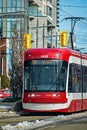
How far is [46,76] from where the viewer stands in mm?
29609

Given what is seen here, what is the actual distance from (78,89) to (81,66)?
1.59 meters

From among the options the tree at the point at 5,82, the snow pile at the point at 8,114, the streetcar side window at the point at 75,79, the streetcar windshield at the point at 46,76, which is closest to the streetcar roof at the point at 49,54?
the streetcar windshield at the point at 46,76

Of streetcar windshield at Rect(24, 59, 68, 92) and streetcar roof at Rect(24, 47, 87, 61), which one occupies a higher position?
streetcar roof at Rect(24, 47, 87, 61)

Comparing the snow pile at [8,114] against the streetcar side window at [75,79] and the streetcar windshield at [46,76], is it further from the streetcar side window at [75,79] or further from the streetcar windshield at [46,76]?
the streetcar side window at [75,79]

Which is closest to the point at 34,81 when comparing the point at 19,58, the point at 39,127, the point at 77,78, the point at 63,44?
the point at 77,78

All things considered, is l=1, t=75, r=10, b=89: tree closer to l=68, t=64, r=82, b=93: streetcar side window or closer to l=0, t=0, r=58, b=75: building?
l=0, t=0, r=58, b=75: building

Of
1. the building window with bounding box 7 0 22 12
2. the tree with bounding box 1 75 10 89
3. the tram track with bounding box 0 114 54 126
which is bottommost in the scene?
the tree with bounding box 1 75 10 89

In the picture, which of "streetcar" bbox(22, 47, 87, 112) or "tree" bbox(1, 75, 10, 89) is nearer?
"streetcar" bbox(22, 47, 87, 112)

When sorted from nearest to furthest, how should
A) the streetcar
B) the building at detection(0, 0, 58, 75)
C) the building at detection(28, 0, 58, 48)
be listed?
the streetcar
the building at detection(0, 0, 58, 75)
the building at detection(28, 0, 58, 48)

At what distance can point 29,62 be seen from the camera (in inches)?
1188

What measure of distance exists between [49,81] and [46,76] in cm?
32

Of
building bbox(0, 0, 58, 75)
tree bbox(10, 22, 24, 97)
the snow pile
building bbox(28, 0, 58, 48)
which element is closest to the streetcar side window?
the snow pile

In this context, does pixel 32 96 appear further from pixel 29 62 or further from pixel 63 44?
pixel 63 44

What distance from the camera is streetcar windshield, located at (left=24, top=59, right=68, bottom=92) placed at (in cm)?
2955
